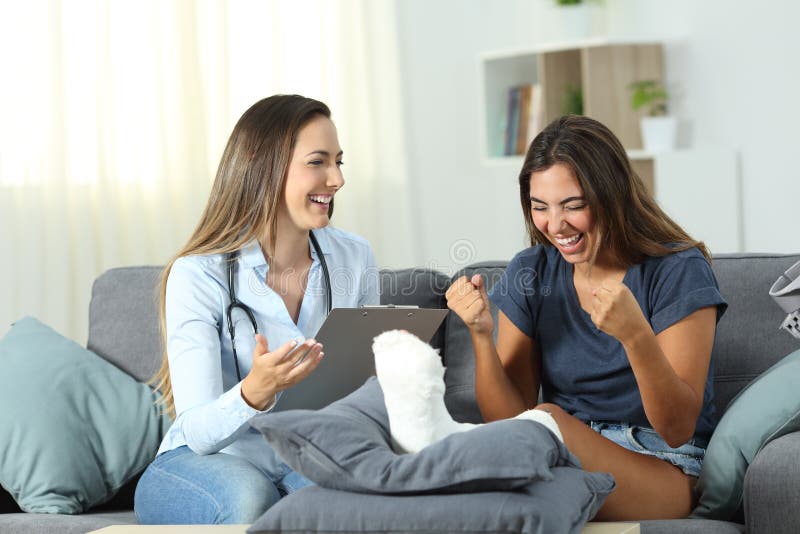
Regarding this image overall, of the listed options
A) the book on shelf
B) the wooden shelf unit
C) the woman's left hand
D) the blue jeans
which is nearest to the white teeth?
the woman's left hand

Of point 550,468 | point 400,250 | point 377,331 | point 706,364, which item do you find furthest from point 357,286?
point 400,250

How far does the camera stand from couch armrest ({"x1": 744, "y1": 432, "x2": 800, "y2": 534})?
5.42 feet

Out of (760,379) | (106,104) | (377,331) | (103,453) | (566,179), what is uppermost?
(106,104)

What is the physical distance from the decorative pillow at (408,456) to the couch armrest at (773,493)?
1.38 ft

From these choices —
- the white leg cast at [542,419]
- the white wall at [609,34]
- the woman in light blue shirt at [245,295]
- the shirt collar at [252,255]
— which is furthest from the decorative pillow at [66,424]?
the white wall at [609,34]

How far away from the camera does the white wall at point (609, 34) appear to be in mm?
3660

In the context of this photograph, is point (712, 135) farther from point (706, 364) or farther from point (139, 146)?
point (706, 364)

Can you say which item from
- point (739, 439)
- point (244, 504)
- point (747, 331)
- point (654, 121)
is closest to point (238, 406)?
point (244, 504)

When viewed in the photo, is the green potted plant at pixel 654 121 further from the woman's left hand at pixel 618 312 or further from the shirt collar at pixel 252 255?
the woman's left hand at pixel 618 312

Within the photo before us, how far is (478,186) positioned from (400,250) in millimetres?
526

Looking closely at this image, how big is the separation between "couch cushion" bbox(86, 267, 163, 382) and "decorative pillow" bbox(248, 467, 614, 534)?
3.58ft

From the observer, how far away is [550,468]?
1383 millimetres

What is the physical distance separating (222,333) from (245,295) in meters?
0.08

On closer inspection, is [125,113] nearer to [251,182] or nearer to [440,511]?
[251,182]
